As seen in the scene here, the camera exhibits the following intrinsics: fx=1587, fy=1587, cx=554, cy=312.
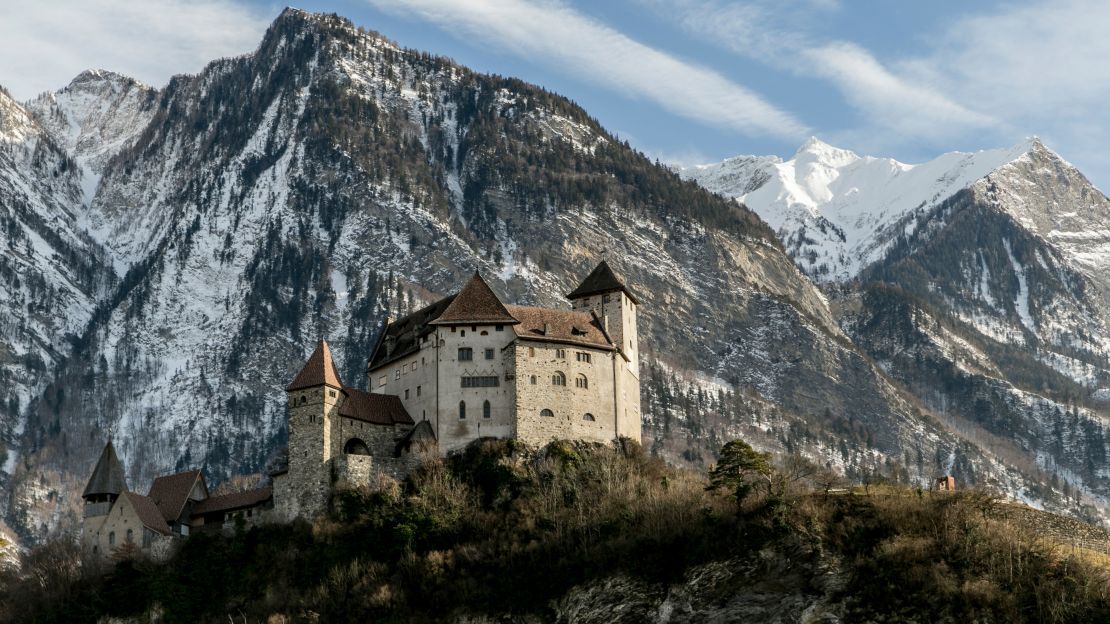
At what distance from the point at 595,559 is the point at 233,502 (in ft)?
108

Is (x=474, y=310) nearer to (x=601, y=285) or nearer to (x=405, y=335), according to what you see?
(x=405, y=335)

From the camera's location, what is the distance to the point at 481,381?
120m

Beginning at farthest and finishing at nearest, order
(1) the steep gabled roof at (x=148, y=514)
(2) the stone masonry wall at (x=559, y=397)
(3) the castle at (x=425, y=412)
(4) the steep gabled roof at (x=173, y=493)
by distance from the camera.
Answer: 1. (4) the steep gabled roof at (x=173, y=493)
2. (1) the steep gabled roof at (x=148, y=514)
3. (2) the stone masonry wall at (x=559, y=397)
4. (3) the castle at (x=425, y=412)

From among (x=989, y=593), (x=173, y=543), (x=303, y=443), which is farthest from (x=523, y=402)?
(x=989, y=593)

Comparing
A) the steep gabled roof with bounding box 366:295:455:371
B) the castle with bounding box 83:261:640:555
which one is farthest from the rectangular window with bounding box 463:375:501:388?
the steep gabled roof with bounding box 366:295:455:371

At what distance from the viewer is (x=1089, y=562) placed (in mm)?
88500

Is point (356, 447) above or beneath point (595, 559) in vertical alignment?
above

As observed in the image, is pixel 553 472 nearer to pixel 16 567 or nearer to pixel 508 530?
pixel 508 530

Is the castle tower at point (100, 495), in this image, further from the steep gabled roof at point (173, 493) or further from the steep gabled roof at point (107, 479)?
the steep gabled roof at point (173, 493)

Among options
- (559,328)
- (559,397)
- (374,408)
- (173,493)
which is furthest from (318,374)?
(559,328)

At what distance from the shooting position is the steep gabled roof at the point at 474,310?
12112 centimetres

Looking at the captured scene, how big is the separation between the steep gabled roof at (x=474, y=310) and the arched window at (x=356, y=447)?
10818 mm

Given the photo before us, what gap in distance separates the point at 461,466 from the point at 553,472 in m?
7.09

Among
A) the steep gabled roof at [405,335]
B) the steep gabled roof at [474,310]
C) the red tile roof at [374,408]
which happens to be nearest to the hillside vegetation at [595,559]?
the red tile roof at [374,408]
